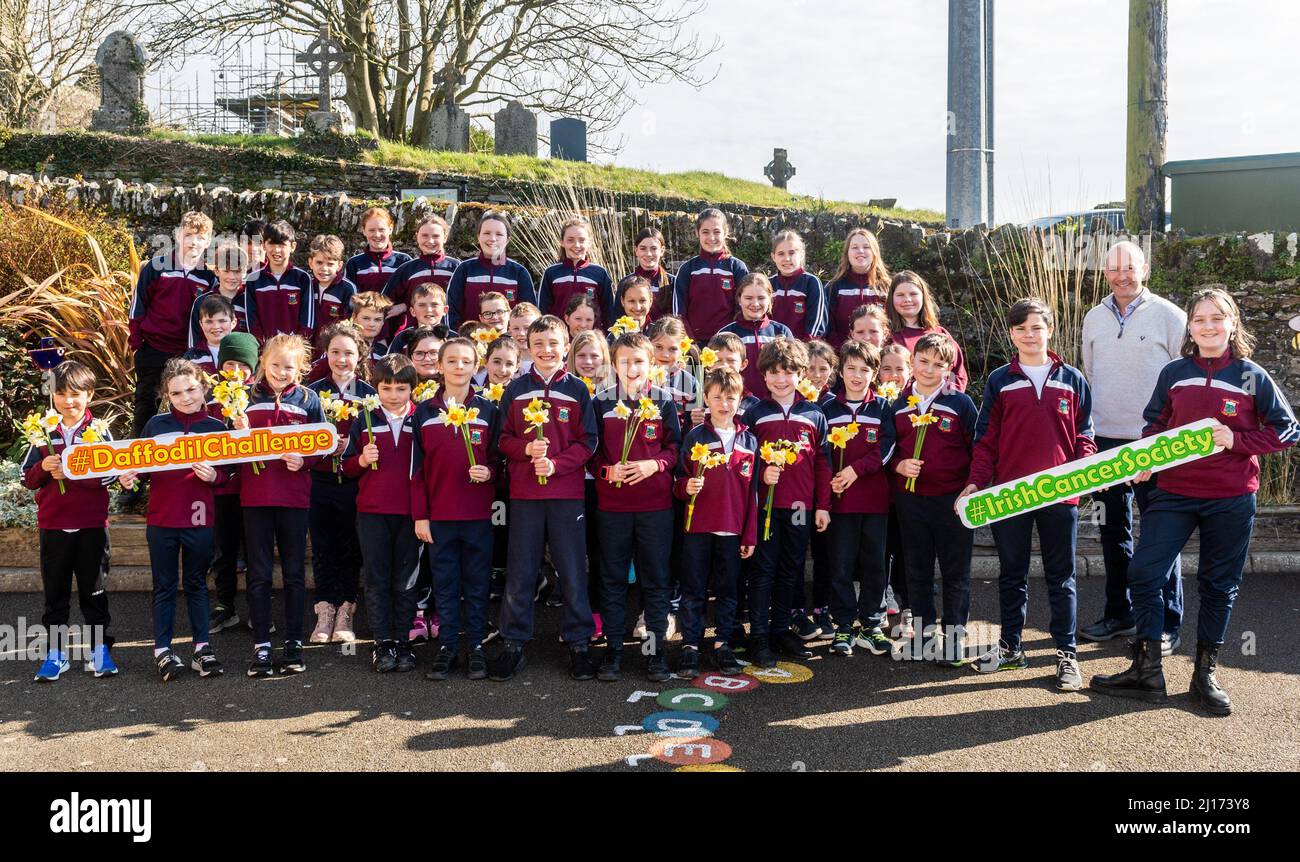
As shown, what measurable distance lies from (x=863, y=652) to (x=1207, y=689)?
161 cm

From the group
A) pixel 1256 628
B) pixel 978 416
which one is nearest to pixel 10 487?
pixel 978 416

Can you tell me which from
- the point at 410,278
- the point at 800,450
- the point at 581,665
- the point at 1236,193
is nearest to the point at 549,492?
the point at 581,665

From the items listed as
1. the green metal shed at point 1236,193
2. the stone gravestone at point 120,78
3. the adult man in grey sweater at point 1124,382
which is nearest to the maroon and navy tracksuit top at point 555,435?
the adult man in grey sweater at point 1124,382

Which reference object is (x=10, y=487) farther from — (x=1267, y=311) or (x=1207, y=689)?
(x=1267, y=311)

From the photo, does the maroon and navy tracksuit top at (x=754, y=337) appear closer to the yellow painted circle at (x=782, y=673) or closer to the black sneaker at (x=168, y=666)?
the yellow painted circle at (x=782, y=673)

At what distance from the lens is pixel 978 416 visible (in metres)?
5.50

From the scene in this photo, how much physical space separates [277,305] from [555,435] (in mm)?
2829

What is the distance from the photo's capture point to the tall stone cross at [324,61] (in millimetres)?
22306

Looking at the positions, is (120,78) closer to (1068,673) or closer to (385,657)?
(385,657)

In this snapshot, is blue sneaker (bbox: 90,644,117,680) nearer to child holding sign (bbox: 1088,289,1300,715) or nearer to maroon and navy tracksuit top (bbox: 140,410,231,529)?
maroon and navy tracksuit top (bbox: 140,410,231,529)

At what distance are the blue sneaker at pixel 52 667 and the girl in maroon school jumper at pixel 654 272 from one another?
403 centimetres

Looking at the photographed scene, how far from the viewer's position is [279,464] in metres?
5.41

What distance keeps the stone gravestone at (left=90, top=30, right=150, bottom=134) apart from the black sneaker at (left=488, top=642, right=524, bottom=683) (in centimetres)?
2277

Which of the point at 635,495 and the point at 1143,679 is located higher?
the point at 635,495
